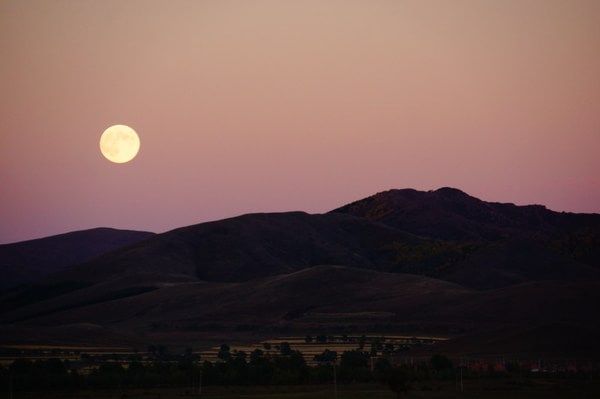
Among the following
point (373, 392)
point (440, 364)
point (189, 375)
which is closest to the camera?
point (373, 392)

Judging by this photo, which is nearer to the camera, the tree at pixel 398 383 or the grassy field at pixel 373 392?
the tree at pixel 398 383

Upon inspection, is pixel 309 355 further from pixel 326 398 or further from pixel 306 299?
pixel 306 299

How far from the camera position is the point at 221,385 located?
295 ft

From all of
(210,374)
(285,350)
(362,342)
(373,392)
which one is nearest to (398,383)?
(373,392)

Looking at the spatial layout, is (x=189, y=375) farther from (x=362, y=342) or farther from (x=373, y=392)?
(x=362, y=342)

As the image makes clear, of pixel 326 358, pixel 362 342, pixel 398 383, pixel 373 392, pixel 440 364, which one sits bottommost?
pixel 373 392

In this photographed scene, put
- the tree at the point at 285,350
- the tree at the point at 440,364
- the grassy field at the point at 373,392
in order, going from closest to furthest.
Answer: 1. the grassy field at the point at 373,392
2. the tree at the point at 440,364
3. the tree at the point at 285,350

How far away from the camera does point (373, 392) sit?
8256 cm

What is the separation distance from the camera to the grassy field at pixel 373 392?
259 feet

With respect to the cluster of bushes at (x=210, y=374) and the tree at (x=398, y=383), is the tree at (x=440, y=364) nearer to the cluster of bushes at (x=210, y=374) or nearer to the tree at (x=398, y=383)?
the cluster of bushes at (x=210, y=374)

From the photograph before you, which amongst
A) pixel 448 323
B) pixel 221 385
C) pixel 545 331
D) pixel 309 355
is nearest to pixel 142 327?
pixel 448 323


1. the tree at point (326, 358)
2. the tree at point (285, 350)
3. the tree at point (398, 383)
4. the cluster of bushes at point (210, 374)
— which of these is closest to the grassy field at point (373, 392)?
the tree at point (398, 383)

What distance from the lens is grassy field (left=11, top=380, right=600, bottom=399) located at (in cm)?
7906

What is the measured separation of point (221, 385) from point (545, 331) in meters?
44.9
